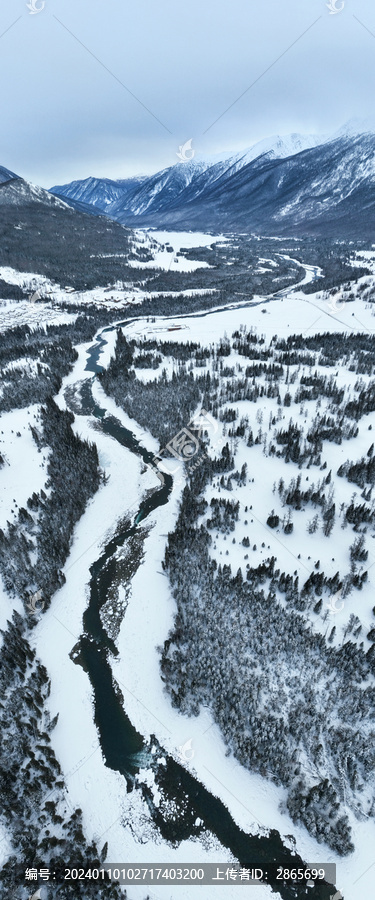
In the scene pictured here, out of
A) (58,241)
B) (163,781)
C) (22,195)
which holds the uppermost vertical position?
(22,195)

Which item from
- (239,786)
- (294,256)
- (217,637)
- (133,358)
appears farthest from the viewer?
(294,256)

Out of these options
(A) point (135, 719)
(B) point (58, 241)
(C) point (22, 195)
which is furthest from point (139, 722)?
(C) point (22, 195)

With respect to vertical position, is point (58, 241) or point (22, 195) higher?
point (22, 195)

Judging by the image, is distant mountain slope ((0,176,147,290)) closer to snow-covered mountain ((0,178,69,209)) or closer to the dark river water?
snow-covered mountain ((0,178,69,209))

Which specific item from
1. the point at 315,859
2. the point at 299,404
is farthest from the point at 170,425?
the point at 315,859

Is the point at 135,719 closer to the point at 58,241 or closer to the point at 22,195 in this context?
the point at 58,241

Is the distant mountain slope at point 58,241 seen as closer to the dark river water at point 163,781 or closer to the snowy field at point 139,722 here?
the snowy field at point 139,722

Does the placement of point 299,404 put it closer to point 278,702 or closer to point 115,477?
point 115,477

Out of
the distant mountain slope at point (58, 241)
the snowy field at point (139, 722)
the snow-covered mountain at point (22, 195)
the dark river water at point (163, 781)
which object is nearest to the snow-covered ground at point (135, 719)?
the snowy field at point (139, 722)

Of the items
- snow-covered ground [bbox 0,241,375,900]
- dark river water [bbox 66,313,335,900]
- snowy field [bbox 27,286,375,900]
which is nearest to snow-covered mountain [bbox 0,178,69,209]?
snow-covered ground [bbox 0,241,375,900]
